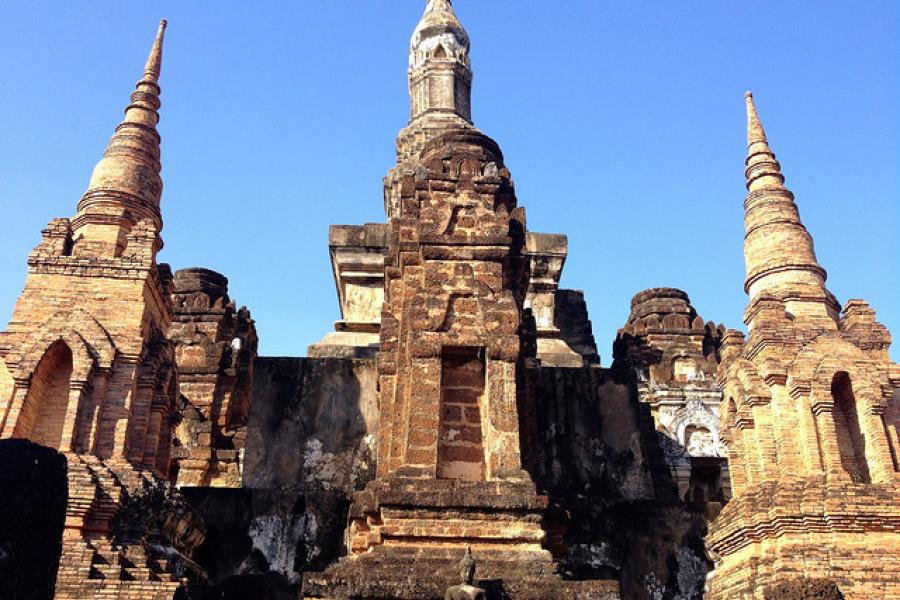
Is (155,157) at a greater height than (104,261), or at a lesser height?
greater

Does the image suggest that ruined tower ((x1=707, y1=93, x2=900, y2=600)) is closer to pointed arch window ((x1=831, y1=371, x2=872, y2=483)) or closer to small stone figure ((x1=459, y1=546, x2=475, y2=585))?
pointed arch window ((x1=831, y1=371, x2=872, y2=483))

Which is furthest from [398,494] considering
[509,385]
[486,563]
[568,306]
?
[568,306]

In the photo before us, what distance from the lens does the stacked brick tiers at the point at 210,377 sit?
13.4 meters

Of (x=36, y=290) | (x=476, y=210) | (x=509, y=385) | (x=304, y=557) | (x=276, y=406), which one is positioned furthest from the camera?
(x=276, y=406)

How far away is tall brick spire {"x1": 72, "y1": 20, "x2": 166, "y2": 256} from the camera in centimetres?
1288

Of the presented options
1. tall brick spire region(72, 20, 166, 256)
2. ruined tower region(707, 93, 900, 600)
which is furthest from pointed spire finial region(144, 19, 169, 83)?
ruined tower region(707, 93, 900, 600)

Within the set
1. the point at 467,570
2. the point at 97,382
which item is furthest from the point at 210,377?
the point at 467,570

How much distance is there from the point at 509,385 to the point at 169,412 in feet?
18.1

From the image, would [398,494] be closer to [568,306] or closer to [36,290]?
[36,290]

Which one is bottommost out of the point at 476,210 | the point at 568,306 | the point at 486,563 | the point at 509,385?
the point at 486,563

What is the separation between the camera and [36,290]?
11.1 meters

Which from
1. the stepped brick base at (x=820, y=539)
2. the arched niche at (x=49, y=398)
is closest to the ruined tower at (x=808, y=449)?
the stepped brick base at (x=820, y=539)

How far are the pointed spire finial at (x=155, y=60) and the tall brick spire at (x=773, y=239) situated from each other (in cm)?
935

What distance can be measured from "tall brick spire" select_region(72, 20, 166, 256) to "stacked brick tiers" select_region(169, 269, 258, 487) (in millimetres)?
2151
